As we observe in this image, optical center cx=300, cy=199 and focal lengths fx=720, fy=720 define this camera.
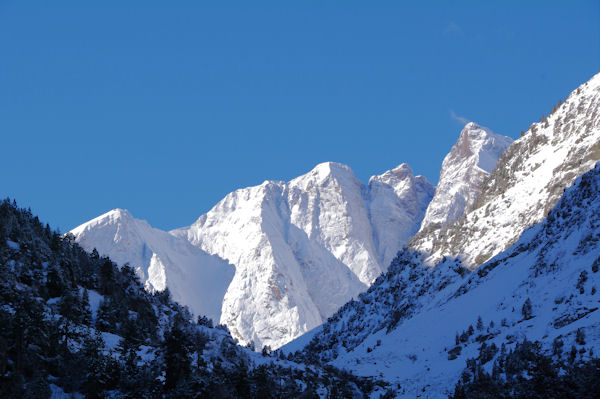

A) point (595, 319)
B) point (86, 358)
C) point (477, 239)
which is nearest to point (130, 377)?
point (86, 358)

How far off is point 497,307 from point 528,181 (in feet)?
198

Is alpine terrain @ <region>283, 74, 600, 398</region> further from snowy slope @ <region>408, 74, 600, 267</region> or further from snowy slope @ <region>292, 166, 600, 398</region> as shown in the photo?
snowy slope @ <region>408, 74, 600, 267</region>

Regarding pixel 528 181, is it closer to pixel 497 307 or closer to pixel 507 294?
pixel 507 294

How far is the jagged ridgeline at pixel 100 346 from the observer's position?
Result: 52938 mm

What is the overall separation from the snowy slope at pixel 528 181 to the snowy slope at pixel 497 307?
287 inches

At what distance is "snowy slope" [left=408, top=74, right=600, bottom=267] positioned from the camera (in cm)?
13075

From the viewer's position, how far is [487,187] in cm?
17375

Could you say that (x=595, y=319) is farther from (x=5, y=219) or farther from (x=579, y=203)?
(x=5, y=219)

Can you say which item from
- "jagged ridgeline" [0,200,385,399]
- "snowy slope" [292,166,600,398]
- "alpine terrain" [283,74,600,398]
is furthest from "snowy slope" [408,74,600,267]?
"jagged ridgeline" [0,200,385,399]

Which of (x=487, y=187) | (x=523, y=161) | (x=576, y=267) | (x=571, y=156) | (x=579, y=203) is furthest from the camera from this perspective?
(x=487, y=187)

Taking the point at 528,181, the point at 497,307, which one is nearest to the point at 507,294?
the point at 497,307

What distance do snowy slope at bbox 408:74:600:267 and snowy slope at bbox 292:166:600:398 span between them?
7285 mm

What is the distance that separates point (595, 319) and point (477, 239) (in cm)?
7777

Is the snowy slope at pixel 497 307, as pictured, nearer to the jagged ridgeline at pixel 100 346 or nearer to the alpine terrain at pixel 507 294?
the alpine terrain at pixel 507 294
